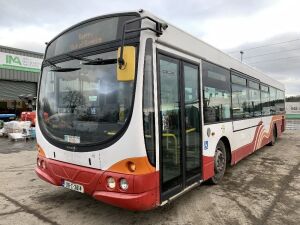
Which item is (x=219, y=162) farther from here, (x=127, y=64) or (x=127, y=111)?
(x=127, y=64)

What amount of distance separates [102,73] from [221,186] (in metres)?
3.61

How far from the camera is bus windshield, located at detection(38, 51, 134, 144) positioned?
3932 millimetres

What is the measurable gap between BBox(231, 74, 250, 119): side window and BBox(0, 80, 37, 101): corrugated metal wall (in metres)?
20.8

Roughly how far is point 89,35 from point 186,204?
318 cm

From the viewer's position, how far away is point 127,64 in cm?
370

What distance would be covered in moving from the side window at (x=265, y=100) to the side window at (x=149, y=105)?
7.01 metres

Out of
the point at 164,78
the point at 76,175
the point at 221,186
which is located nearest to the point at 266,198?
the point at 221,186

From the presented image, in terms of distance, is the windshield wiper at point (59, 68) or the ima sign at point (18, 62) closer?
the windshield wiper at point (59, 68)

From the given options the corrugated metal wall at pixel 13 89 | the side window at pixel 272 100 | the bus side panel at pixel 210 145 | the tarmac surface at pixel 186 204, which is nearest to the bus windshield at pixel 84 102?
the tarmac surface at pixel 186 204

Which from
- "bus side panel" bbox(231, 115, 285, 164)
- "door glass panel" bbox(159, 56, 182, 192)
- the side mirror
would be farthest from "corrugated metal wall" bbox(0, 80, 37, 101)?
the side mirror

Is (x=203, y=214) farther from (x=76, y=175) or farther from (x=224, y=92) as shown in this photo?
(x=224, y=92)

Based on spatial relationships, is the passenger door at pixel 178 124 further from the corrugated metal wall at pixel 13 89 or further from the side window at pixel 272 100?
the corrugated metal wall at pixel 13 89

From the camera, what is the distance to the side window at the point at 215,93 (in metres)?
5.55

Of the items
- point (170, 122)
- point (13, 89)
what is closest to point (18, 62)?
point (13, 89)
